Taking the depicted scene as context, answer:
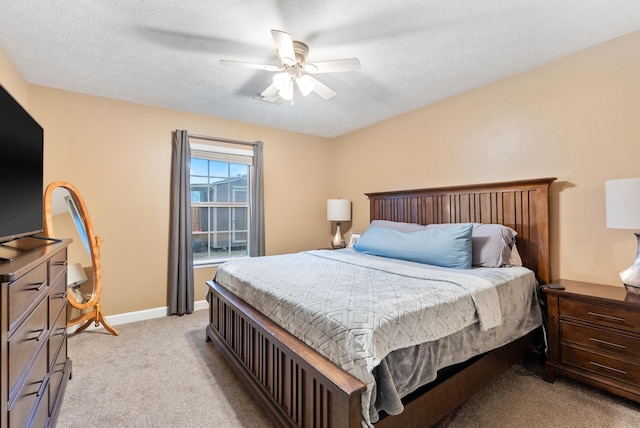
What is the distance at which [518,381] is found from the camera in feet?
6.97

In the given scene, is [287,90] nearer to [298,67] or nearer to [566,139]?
[298,67]

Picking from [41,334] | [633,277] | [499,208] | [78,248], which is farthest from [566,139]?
[78,248]

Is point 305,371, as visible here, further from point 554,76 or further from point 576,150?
point 554,76

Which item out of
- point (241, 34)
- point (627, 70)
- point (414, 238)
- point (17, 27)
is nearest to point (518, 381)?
point (414, 238)

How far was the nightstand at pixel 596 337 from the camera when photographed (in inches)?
70.2

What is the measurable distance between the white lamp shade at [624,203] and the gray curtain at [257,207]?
11.4 ft

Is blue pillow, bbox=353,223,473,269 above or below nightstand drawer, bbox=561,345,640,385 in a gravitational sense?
above

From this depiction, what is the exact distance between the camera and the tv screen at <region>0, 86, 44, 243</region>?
1.38 metres

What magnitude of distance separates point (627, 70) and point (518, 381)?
7.86 ft

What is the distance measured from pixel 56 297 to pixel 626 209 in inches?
138

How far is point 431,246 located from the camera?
101 inches

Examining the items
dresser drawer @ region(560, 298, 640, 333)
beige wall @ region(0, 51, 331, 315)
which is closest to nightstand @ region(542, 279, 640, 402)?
dresser drawer @ region(560, 298, 640, 333)

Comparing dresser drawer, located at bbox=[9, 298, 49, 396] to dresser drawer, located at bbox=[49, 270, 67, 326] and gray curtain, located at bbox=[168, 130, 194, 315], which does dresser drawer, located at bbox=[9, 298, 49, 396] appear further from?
gray curtain, located at bbox=[168, 130, 194, 315]

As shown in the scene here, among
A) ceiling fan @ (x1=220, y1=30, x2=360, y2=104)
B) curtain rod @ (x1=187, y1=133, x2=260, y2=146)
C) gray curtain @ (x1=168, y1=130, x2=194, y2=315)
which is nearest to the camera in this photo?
ceiling fan @ (x1=220, y1=30, x2=360, y2=104)
